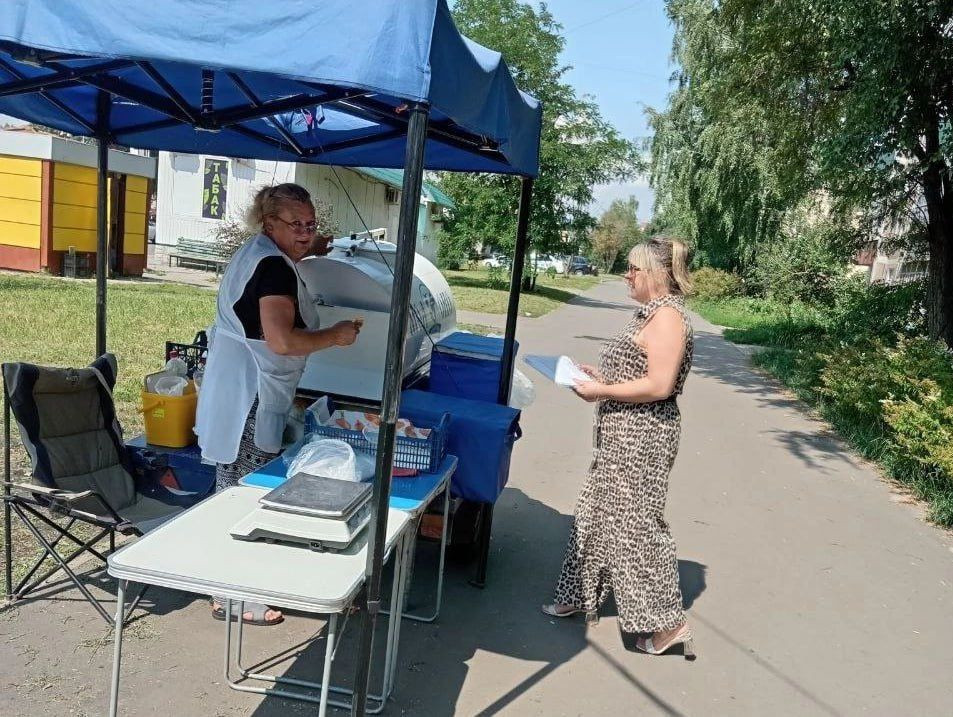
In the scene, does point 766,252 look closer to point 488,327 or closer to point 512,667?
point 488,327

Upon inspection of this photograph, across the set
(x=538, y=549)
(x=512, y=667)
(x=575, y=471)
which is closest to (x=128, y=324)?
(x=575, y=471)

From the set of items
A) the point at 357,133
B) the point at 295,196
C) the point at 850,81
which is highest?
the point at 850,81

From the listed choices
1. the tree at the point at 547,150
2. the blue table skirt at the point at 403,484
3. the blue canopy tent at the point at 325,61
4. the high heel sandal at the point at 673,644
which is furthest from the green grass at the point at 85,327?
the tree at the point at 547,150

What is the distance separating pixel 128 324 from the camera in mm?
11211

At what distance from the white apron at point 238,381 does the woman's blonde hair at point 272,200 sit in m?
0.12

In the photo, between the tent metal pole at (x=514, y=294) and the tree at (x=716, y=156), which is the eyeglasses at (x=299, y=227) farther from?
the tree at (x=716, y=156)

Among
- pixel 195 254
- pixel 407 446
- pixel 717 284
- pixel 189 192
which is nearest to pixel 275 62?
pixel 407 446

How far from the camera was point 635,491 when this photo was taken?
12.6 ft

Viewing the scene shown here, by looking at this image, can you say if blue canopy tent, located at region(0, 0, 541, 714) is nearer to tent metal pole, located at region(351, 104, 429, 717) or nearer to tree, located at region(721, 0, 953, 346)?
tent metal pole, located at region(351, 104, 429, 717)

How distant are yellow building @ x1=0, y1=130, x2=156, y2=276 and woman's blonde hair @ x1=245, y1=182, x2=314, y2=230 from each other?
13243 mm

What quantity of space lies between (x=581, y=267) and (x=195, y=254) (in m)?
49.2

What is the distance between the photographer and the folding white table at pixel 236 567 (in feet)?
7.62

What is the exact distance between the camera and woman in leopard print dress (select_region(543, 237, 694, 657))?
3705 millimetres

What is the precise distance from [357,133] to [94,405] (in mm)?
2070
